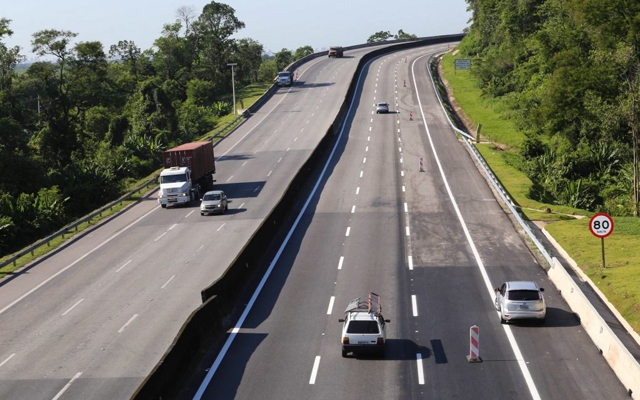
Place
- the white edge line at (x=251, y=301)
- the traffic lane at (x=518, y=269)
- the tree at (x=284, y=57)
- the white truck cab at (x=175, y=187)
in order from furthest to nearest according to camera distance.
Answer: the tree at (x=284, y=57), the white truck cab at (x=175, y=187), the white edge line at (x=251, y=301), the traffic lane at (x=518, y=269)

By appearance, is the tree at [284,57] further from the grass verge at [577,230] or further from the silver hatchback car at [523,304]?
the silver hatchback car at [523,304]

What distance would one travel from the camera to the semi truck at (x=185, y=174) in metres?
51.7

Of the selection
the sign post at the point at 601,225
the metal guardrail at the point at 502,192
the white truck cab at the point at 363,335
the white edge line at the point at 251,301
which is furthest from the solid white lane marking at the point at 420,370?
the metal guardrail at the point at 502,192

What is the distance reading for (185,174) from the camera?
52.4 meters

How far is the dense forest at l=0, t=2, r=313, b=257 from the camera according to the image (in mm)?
58750

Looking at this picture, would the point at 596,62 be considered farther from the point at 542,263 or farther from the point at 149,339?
the point at 149,339

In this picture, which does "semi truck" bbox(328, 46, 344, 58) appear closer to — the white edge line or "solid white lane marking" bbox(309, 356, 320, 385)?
the white edge line

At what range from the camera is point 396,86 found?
108m

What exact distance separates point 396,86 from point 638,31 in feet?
179

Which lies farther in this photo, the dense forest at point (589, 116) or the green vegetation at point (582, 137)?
the dense forest at point (589, 116)

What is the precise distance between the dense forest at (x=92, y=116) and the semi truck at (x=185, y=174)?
28.1 ft

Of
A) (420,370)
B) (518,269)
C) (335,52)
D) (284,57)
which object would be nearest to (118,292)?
(420,370)

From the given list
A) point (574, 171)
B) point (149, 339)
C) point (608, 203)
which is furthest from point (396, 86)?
point (149, 339)

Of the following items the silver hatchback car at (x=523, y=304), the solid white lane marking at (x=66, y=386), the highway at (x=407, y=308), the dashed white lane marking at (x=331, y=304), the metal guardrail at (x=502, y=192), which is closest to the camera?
the highway at (x=407, y=308)
